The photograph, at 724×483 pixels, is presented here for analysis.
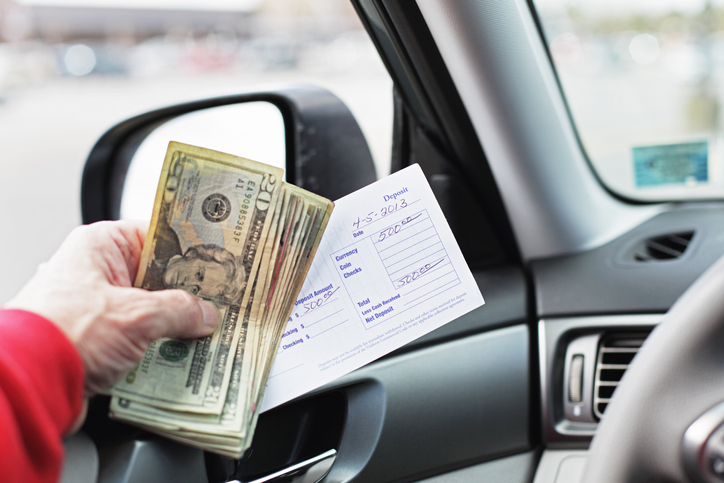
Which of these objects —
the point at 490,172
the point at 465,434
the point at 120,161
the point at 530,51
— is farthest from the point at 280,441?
the point at 120,161

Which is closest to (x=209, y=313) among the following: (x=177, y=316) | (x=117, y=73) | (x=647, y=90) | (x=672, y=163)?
(x=177, y=316)

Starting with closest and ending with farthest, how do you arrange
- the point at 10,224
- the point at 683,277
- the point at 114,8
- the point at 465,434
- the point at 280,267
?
the point at 280,267
the point at 465,434
the point at 683,277
the point at 10,224
the point at 114,8

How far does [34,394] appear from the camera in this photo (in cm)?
62

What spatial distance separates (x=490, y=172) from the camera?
1388mm

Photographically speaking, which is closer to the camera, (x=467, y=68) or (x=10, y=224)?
(x=467, y=68)

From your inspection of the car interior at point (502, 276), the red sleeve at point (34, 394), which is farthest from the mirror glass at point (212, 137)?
the red sleeve at point (34, 394)

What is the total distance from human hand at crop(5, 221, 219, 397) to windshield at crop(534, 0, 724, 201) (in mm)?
1039

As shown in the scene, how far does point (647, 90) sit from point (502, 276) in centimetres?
272

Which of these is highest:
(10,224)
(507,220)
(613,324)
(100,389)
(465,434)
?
(100,389)

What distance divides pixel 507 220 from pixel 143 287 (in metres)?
0.89

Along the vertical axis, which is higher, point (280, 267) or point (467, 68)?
point (467, 68)

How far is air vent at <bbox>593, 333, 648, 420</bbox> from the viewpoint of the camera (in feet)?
4.20

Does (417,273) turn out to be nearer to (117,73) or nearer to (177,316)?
(177,316)

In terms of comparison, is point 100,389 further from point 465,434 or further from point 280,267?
point 465,434
